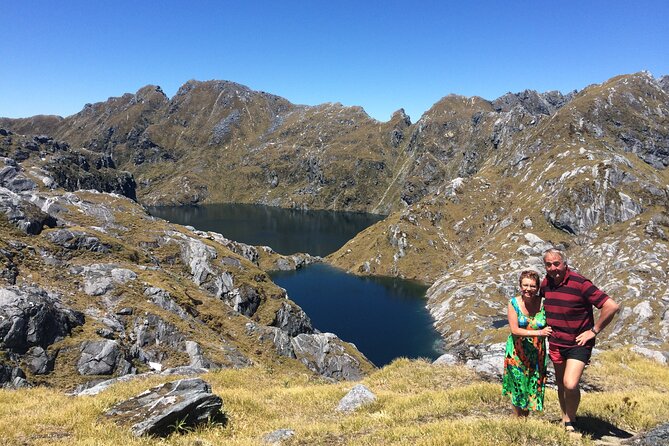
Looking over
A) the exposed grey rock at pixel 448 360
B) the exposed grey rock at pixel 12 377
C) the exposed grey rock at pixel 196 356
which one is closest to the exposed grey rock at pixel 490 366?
the exposed grey rock at pixel 448 360

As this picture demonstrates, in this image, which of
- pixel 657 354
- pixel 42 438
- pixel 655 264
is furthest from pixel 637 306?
pixel 42 438

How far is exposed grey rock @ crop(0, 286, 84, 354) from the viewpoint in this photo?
36.3 metres

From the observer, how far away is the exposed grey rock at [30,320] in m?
36.3

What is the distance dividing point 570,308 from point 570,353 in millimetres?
1230

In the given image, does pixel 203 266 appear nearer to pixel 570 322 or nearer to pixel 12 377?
pixel 12 377

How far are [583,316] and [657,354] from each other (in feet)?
76.3

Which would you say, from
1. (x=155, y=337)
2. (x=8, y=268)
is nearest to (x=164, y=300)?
(x=155, y=337)

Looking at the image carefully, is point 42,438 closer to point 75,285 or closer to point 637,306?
point 75,285

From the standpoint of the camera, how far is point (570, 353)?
36.2 feet

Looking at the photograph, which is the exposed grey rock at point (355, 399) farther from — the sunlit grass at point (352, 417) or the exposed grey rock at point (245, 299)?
the exposed grey rock at point (245, 299)

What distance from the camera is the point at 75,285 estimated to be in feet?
169

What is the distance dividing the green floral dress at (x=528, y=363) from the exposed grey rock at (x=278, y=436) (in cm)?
675

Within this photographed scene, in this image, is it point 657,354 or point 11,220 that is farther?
point 11,220

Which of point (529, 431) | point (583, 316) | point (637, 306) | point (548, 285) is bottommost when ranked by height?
point (637, 306)
